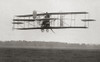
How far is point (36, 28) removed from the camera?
58.5 metres

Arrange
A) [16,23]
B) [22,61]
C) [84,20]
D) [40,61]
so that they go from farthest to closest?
[16,23] → [84,20] → [40,61] → [22,61]

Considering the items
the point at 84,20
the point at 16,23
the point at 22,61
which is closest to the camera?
the point at 22,61

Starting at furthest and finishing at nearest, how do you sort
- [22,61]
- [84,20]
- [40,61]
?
1. [84,20]
2. [40,61]
3. [22,61]

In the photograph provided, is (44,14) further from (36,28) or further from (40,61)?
(40,61)

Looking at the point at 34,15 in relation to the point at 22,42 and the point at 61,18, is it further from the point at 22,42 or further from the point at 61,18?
the point at 22,42

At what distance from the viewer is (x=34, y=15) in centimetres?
6225

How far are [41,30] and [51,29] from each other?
1.88m

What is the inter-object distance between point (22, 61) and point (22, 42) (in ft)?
440

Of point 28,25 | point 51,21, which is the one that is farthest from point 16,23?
point 51,21

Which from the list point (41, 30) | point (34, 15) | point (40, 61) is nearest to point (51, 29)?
point (41, 30)

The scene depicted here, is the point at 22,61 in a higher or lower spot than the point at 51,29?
lower

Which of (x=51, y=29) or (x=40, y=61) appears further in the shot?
(x=51, y=29)

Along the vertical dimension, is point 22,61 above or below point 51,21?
below

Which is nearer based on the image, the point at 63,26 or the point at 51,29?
the point at 51,29
